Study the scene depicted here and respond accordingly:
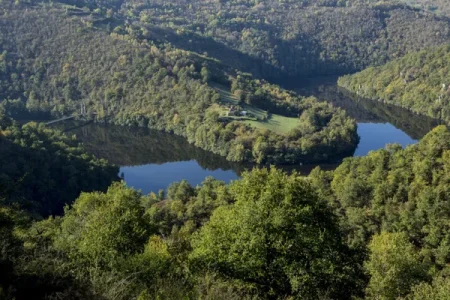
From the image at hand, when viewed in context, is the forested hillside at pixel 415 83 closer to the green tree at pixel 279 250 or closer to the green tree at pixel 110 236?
the green tree at pixel 110 236

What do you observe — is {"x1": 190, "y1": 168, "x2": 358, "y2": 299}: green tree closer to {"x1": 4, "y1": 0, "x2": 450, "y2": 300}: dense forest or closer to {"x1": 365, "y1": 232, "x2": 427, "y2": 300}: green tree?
{"x1": 4, "y1": 0, "x2": 450, "y2": 300}: dense forest

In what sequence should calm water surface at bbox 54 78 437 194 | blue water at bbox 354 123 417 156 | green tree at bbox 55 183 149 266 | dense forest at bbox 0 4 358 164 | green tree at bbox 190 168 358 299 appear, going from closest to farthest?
green tree at bbox 190 168 358 299 < green tree at bbox 55 183 149 266 < calm water surface at bbox 54 78 437 194 < dense forest at bbox 0 4 358 164 < blue water at bbox 354 123 417 156

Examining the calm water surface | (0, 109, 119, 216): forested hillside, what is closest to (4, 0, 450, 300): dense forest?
(0, 109, 119, 216): forested hillside

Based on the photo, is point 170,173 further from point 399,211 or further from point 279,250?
point 279,250

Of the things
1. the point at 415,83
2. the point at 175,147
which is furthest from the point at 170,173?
the point at 415,83

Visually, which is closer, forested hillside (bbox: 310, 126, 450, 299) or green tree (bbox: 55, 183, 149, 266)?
green tree (bbox: 55, 183, 149, 266)

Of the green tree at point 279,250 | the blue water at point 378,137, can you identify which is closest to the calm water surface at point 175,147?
the blue water at point 378,137

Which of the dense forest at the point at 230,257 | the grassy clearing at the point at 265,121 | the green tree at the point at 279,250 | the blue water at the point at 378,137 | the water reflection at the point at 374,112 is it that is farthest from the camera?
the water reflection at the point at 374,112
